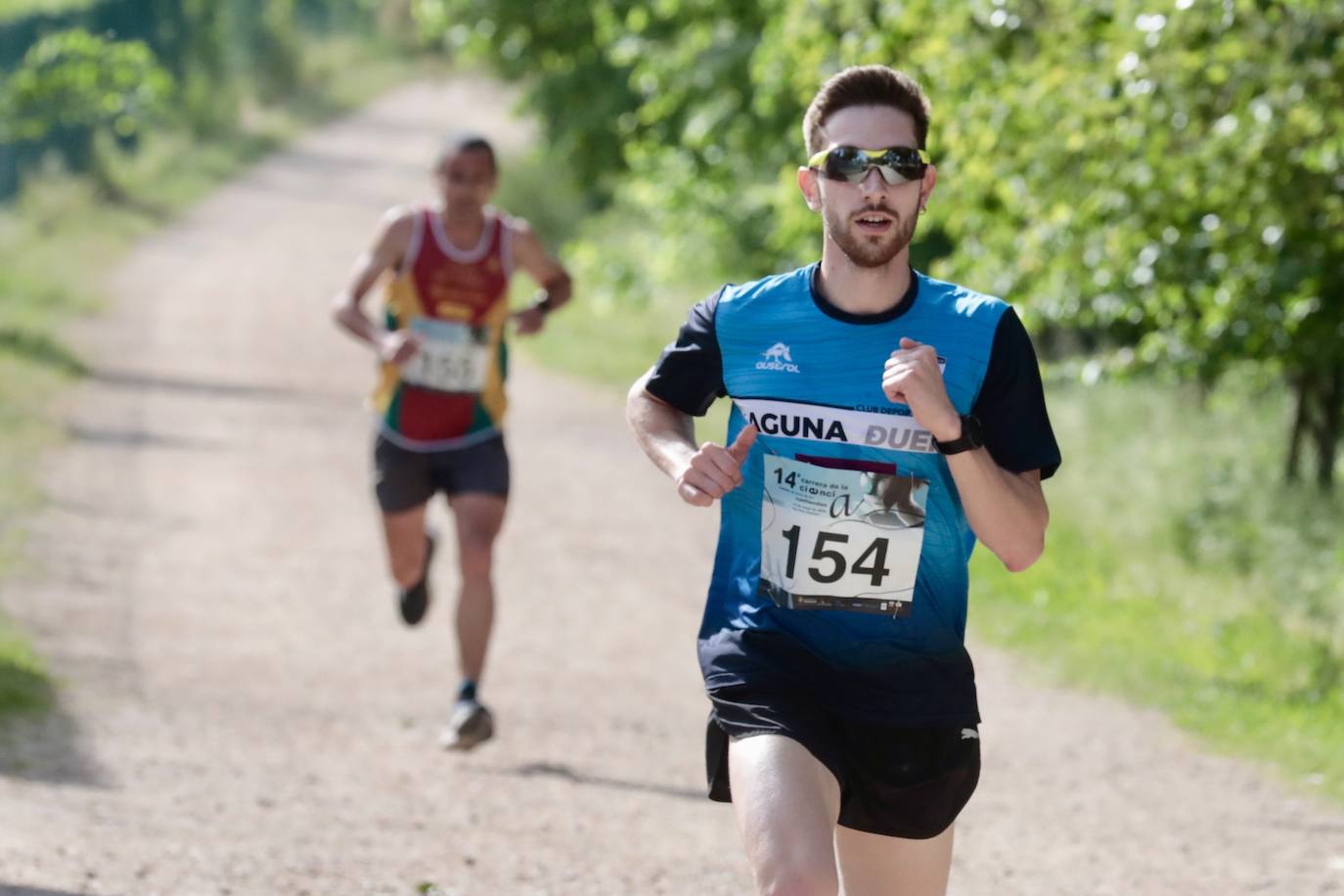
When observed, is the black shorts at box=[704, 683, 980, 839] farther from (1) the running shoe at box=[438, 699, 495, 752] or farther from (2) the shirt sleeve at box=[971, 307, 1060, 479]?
(1) the running shoe at box=[438, 699, 495, 752]

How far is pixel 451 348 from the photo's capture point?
304 inches

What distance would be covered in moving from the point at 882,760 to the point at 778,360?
0.76 metres

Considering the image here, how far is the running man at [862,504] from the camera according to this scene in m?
3.80

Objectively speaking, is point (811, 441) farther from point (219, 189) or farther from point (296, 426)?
point (219, 189)

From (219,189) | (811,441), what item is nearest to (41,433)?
(811,441)

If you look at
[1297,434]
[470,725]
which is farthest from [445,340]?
[1297,434]

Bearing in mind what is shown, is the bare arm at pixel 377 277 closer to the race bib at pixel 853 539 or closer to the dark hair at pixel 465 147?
the dark hair at pixel 465 147

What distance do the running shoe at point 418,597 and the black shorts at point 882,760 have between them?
15.0 ft

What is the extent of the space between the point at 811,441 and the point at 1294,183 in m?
6.11

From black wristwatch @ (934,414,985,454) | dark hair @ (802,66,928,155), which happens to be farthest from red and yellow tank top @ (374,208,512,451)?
black wristwatch @ (934,414,985,454)

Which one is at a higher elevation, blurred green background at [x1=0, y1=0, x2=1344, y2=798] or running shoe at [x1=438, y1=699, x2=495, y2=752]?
blurred green background at [x1=0, y1=0, x2=1344, y2=798]

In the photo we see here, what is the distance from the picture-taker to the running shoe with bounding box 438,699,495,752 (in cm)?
732

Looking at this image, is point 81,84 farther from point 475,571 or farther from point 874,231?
point 874,231

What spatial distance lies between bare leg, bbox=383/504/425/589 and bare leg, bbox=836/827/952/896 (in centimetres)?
415
